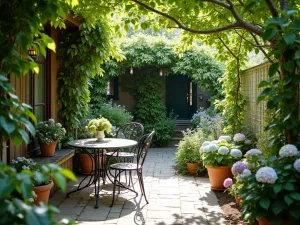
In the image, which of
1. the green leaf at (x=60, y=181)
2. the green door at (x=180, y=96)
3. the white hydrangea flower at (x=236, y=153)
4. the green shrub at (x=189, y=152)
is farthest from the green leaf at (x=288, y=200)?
the green door at (x=180, y=96)

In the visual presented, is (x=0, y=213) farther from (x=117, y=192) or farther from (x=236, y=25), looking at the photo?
(x=117, y=192)

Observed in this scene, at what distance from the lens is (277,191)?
2.63 metres

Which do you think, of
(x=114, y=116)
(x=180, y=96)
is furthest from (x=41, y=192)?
(x=180, y=96)

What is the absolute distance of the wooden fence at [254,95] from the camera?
5070 millimetres

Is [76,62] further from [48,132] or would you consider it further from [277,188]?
[277,188]

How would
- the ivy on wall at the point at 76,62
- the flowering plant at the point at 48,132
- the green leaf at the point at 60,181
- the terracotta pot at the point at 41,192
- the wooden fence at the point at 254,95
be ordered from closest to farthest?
the green leaf at the point at 60,181, the terracotta pot at the point at 41,192, the flowering plant at the point at 48,132, the wooden fence at the point at 254,95, the ivy on wall at the point at 76,62

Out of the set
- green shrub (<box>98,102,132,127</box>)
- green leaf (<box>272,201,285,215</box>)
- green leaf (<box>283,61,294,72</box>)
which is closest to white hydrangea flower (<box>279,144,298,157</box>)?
green leaf (<box>272,201,285,215</box>)

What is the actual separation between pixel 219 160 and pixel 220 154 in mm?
126

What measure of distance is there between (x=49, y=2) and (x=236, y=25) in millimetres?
1982

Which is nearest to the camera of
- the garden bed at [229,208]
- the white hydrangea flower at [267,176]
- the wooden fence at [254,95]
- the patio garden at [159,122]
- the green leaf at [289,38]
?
the patio garden at [159,122]

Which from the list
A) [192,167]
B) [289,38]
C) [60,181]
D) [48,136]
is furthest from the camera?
[192,167]

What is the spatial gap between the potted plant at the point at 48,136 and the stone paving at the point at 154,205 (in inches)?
Answer: 25.9

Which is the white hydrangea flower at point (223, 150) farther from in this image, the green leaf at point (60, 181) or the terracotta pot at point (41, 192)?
the green leaf at point (60, 181)

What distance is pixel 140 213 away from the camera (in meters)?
4.04
